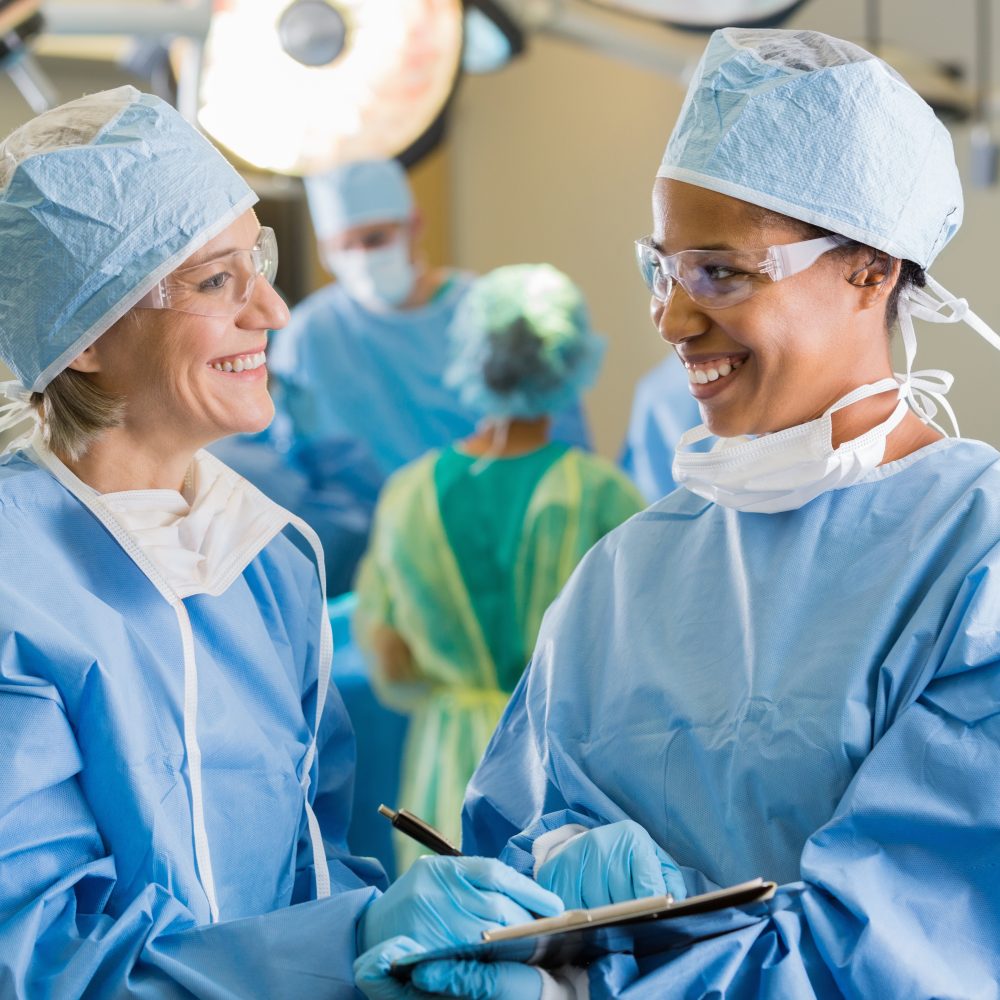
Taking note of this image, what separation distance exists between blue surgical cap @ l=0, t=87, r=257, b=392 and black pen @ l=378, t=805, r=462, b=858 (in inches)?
23.4

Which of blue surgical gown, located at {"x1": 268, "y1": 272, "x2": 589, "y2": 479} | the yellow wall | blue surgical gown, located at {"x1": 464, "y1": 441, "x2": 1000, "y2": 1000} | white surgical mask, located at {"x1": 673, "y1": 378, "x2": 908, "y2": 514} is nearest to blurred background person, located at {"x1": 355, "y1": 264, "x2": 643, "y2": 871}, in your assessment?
blue surgical gown, located at {"x1": 268, "y1": 272, "x2": 589, "y2": 479}

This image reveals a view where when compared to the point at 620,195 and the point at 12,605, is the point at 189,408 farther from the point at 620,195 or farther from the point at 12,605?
the point at 620,195

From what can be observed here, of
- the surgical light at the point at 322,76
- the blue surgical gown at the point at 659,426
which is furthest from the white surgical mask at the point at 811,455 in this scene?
the blue surgical gown at the point at 659,426

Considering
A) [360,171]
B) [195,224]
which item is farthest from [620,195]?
[195,224]

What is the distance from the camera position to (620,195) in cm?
546

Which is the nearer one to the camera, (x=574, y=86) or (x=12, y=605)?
(x=12, y=605)

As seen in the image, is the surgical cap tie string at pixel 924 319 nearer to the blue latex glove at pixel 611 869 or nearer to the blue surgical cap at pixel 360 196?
the blue latex glove at pixel 611 869

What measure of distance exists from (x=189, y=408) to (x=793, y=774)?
2.41 feet

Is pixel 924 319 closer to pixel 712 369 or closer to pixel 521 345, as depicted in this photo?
pixel 712 369

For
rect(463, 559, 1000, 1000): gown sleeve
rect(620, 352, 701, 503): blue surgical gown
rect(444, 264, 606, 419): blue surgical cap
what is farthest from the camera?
rect(620, 352, 701, 503): blue surgical gown

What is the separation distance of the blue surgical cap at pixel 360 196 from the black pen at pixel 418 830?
124 inches

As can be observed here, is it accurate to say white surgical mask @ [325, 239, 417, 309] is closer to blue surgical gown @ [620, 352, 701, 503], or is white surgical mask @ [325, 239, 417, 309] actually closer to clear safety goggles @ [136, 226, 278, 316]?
blue surgical gown @ [620, 352, 701, 503]

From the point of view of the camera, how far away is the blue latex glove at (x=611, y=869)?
1259 mm

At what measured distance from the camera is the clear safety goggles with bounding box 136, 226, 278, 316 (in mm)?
1452
